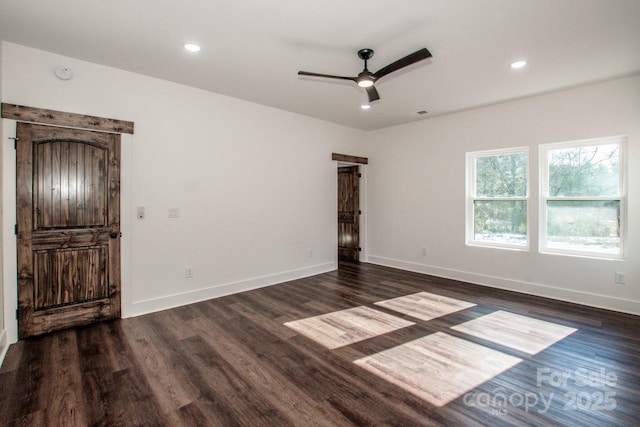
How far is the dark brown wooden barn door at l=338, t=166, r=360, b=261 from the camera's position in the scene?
6.68 m

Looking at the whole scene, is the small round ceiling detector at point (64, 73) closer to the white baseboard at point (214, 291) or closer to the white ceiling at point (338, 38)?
the white ceiling at point (338, 38)

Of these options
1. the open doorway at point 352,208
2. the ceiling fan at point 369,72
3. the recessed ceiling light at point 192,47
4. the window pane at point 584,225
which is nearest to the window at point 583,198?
the window pane at point 584,225

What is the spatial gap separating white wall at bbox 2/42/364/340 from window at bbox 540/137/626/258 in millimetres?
3465

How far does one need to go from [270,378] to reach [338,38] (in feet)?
9.60

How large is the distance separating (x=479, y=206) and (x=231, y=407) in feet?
15.3

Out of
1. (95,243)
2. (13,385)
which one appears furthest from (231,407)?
(95,243)

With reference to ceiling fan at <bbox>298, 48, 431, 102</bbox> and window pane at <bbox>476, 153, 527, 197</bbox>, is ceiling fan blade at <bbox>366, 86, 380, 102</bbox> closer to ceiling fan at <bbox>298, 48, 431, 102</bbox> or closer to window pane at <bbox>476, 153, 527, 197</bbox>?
ceiling fan at <bbox>298, 48, 431, 102</bbox>

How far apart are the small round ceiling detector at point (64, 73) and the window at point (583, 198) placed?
585cm

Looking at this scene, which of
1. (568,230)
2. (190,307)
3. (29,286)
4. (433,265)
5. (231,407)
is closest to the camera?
(231,407)

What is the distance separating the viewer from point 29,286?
3008 mm

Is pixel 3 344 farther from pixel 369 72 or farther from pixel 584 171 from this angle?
pixel 584 171

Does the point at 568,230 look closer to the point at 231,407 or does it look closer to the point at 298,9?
the point at 298,9

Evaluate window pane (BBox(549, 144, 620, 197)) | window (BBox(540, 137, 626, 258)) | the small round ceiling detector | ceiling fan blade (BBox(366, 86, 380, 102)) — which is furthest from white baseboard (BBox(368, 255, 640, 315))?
the small round ceiling detector

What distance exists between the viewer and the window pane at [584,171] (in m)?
3.87
